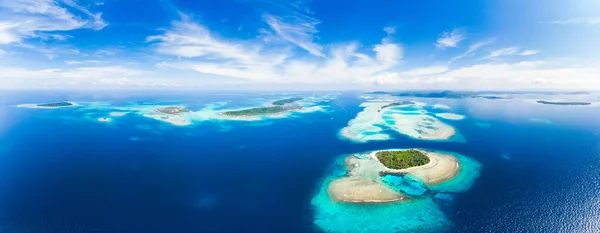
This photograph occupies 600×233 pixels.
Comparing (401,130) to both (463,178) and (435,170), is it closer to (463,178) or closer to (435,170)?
(435,170)

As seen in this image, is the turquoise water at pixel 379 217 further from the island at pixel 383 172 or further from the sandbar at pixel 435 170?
the sandbar at pixel 435 170

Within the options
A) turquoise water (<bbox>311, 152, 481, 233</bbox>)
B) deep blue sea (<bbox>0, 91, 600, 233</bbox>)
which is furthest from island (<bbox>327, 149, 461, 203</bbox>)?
deep blue sea (<bbox>0, 91, 600, 233</bbox>)

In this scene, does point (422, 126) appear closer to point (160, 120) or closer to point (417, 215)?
point (417, 215)

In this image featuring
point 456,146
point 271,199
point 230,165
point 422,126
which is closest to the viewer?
point 271,199

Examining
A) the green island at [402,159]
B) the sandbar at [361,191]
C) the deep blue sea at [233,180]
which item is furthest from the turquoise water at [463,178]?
the sandbar at [361,191]

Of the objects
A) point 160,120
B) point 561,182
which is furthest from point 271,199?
point 160,120

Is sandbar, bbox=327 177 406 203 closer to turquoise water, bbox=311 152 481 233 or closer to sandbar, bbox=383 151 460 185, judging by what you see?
turquoise water, bbox=311 152 481 233
